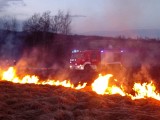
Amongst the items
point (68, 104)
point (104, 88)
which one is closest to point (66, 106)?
point (68, 104)

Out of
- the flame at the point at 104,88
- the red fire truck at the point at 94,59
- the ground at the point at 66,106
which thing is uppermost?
the red fire truck at the point at 94,59

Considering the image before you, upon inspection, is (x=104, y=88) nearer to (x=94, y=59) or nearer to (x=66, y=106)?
(x=66, y=106)

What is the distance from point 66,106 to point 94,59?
19920mm

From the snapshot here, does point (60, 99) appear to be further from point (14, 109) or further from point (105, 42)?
point (105, 42)

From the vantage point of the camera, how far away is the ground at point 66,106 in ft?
39.4

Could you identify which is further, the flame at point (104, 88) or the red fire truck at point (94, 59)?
the red fire truck at point (94, 59)

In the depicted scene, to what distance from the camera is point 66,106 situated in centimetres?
1359

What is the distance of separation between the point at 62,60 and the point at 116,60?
21.1 metres

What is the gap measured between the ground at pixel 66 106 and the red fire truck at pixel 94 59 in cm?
1552

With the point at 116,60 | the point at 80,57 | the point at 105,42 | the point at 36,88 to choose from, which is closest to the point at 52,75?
the point at 80,57

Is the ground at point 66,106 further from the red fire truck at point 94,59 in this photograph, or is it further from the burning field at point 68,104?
the red fire truck at point 94,59

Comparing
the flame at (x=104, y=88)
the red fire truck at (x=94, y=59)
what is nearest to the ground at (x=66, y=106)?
the flame at (x=104, y=88)

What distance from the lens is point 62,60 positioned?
53094mm

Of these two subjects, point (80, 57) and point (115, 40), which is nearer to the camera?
point (80, 57)
